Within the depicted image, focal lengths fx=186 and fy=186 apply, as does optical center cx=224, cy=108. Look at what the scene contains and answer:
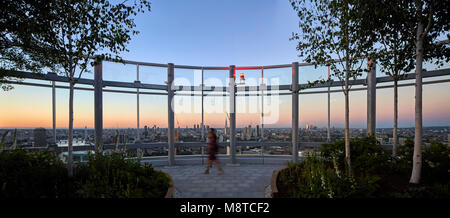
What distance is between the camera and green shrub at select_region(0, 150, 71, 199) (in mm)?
3334

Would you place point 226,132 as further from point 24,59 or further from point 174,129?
point 24,59

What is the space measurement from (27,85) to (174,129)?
5.73 metres

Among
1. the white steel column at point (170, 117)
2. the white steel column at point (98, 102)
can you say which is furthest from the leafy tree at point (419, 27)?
the white steel column at point (98, 102)

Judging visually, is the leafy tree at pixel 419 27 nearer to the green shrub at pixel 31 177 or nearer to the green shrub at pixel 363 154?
the green shrub at pixel 363 154

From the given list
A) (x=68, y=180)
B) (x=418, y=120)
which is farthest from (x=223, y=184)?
(x=418, y=120)

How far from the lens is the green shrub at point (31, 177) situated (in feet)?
10.9

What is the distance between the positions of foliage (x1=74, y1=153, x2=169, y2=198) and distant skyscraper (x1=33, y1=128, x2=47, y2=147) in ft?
13.7

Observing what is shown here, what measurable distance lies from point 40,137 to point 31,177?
4888 millimetres

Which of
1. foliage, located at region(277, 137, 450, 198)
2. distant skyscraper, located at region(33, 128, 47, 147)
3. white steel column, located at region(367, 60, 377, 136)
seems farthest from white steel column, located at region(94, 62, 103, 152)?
white steel column, located at region(367, 60, 377, 136)

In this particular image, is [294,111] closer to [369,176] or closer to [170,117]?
[369,176]

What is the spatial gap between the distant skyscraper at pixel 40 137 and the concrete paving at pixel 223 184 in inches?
202

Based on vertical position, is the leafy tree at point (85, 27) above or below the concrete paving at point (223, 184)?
above

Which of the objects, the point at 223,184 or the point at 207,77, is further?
A: the point at 207,77

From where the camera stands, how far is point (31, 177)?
367 cm
